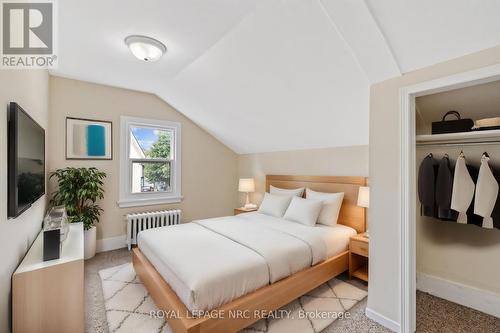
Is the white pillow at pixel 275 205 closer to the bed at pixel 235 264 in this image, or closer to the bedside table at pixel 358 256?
the bed at pixel 235 264

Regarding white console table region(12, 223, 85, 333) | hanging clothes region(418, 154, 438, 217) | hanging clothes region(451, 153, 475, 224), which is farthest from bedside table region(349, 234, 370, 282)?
white console table region(12, 223, 85, 333)

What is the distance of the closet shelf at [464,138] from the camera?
1.74 meters

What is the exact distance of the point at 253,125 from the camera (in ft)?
12.1

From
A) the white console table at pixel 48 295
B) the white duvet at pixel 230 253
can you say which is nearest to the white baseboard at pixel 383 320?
the white duvet at pixel 230 253

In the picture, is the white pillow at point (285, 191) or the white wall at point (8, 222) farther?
the white pillow at point (285, 191)

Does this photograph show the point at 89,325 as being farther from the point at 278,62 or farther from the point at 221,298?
the point at 278,62

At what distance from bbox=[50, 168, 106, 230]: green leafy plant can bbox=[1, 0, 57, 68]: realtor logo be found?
141 centimetres

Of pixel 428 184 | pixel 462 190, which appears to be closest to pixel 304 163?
pixel 428 184

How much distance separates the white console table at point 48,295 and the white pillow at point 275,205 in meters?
2.37

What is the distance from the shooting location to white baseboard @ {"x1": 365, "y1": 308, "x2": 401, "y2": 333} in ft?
5.90

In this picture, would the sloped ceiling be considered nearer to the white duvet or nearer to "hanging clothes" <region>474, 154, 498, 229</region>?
"hanging clothes" <region>474, 154, 498, 229</region>

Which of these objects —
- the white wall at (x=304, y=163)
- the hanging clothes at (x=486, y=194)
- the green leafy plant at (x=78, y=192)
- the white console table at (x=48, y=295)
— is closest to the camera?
the white console table at (x=48, y=295)

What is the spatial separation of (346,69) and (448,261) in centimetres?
217

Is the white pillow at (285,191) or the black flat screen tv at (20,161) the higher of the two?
the black flat screen tv at (20,161)
